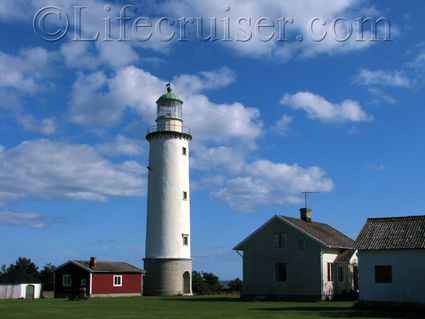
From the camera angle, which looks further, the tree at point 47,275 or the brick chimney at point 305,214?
the tree at point 47,275

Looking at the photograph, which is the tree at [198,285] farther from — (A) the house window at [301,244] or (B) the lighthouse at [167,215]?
(A) the house window at [301,244]

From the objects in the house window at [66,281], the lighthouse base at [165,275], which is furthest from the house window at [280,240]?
the house window at [66,281]

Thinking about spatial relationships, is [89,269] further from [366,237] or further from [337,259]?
[366,237]

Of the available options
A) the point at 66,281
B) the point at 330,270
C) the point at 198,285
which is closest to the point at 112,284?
the point at 66,281

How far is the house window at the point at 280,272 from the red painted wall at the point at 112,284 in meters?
15.0

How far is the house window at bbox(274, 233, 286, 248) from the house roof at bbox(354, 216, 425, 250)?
9083 mm

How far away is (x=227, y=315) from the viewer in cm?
2452

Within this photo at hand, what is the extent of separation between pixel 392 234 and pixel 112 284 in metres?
26.2

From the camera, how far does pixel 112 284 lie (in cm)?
4875

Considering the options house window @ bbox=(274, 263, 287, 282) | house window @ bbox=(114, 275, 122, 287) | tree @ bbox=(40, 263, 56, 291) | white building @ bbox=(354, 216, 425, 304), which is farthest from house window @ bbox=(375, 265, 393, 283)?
tree @ bbox=(40, 263, 56, 291)

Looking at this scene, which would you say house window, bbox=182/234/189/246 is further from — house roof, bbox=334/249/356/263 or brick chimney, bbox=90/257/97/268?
house roof, bbox=334/249/356/263

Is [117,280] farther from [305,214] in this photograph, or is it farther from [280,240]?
[305,214]

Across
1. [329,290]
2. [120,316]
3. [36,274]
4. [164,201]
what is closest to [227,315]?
[120,316]

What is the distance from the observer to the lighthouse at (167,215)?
4788cm
